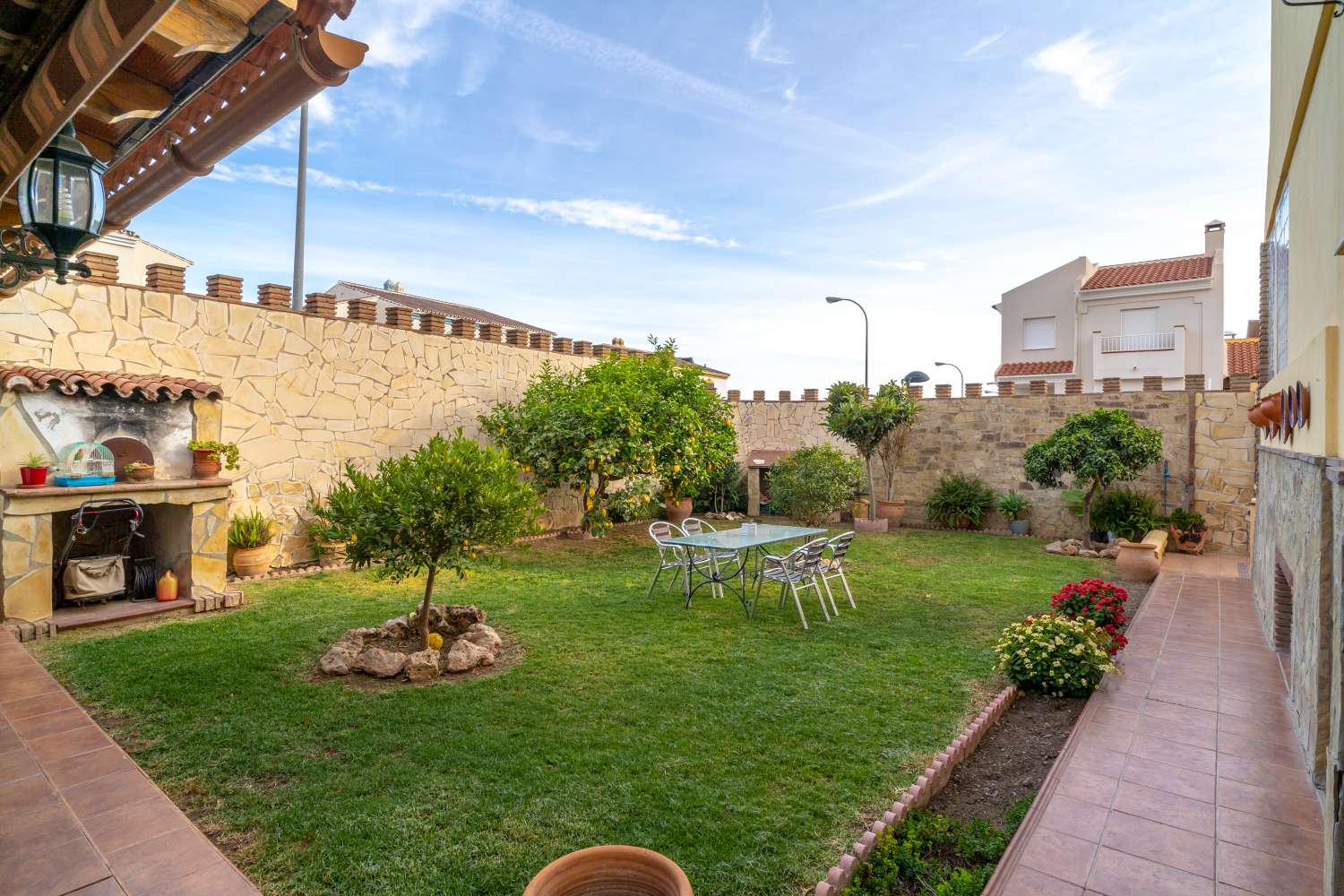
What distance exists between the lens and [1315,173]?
157 inches

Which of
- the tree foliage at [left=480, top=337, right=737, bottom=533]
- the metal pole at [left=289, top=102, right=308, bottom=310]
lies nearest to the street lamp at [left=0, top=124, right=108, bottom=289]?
the tree foliage at [left=480, top=337, right=737, bottom=533]

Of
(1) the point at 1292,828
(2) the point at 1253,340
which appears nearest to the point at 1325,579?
(1) the point at 1292,828

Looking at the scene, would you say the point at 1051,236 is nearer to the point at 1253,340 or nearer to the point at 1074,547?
the point at 1074,547

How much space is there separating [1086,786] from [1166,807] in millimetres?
343

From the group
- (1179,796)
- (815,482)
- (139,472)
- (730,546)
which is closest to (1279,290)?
(1179,796)

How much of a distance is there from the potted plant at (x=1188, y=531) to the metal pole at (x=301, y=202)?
1464 cm

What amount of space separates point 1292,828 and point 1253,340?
27.8m

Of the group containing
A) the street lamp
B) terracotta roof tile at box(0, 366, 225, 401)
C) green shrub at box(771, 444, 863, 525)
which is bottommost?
green shrub at box(771, 444, 863, 525)

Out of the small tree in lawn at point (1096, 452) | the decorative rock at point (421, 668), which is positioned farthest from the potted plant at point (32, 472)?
the small tree in lawn at point (1096, 452)

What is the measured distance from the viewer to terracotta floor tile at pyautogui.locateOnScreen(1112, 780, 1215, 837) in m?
3.24

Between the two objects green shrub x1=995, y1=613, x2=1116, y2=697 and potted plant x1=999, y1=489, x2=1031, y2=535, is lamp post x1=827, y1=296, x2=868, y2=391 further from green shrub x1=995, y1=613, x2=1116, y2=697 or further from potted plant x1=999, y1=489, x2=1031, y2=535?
green shrub x1=995, y1=613, x2=1116, y2=697

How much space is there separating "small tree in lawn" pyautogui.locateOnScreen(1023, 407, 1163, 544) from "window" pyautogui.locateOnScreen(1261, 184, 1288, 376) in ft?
8.06

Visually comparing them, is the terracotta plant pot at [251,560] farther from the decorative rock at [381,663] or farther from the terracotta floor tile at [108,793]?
the terracotta floor tile at [108,793]

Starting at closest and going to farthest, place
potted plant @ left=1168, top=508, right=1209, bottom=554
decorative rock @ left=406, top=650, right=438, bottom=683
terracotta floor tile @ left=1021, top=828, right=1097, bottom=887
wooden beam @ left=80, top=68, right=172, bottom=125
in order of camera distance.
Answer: wooden beam @ left=80, top=68, right=172, bottom=125 < terracotta floor tile @ left=1021, top=828, right=1097, bottom=887 < decorative rock @ left=406, top=650, right=438, bottom=683 < potted plant @ left=1168, top=508, right=1209, bottom=554
